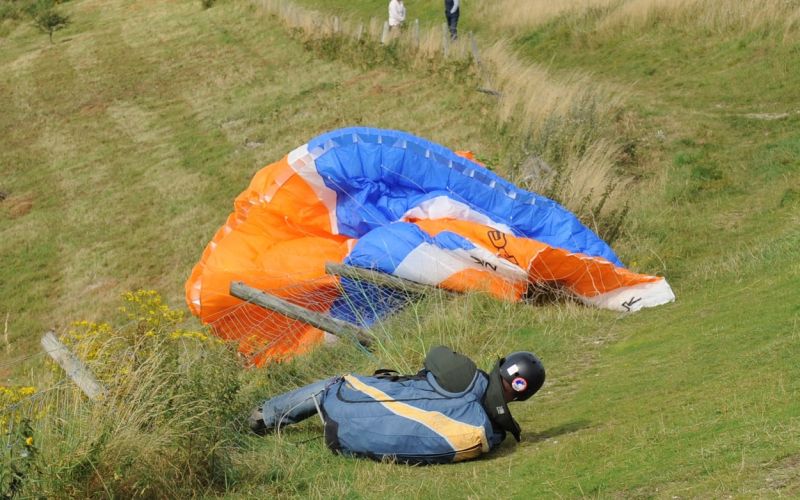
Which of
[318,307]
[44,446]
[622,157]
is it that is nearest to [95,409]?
[44,446]

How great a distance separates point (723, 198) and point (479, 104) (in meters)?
6.77

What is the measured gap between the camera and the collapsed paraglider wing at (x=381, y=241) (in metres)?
10.9

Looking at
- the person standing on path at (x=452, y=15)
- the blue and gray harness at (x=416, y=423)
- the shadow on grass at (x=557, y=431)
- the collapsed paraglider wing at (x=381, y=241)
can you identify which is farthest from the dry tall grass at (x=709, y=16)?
the blue and gray harness at (x=416, y=423)

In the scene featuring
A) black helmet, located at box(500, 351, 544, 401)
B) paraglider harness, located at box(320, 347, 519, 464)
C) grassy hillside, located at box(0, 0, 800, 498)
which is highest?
black helmet, located at box(500, 351, 544, 401)

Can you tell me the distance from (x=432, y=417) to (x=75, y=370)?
2192 millimetres

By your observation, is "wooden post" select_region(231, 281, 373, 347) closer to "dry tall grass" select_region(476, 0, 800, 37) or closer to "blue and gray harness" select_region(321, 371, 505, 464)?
"blue and gray harness" select_region(321, 371, 505, 464)

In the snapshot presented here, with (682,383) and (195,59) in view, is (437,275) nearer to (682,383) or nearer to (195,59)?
(682,383)

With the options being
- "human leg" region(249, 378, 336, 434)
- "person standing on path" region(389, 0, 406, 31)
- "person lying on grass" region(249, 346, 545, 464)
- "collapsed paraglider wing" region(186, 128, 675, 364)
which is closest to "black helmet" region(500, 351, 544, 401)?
"person lying on grass" region(249, 346, 545, 464)

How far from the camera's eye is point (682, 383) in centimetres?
703

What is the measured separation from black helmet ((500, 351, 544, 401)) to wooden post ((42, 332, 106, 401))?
237cm

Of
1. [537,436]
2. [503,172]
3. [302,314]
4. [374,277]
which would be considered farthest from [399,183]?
[537,436]

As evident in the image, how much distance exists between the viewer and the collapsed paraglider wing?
10.9m

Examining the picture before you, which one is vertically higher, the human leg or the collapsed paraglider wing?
the human leg

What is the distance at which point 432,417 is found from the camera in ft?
21.5
